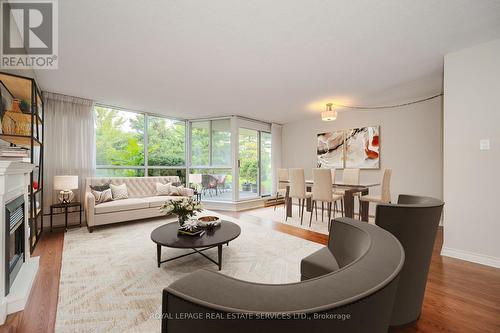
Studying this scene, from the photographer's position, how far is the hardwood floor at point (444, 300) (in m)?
1.52

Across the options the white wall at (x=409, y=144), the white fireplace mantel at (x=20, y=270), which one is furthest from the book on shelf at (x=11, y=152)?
the white wall at (x=409, y=144)

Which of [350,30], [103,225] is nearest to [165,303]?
[350,30]

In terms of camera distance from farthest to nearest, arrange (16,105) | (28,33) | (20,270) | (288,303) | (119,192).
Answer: (119,192)
(16,105)
(28,33)
(20,270)
(288,303)

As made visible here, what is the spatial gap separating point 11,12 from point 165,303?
290 cm

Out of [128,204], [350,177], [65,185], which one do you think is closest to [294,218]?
[350,177]

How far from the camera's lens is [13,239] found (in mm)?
2037

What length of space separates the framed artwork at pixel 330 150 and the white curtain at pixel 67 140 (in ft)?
17.3

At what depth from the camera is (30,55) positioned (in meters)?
Answer: 2.58

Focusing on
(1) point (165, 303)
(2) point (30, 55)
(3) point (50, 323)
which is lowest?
(3) point (50, 323)

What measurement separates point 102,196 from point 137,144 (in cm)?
159

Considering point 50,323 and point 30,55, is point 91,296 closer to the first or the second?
point 50,323

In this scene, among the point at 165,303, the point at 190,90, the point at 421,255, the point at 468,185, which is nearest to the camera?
the point at 165,303

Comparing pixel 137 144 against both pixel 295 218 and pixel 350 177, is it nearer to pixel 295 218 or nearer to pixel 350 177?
pixel 295 218

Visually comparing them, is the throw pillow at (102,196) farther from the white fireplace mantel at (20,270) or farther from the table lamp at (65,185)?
the white fireplace mantel at (20,270)
